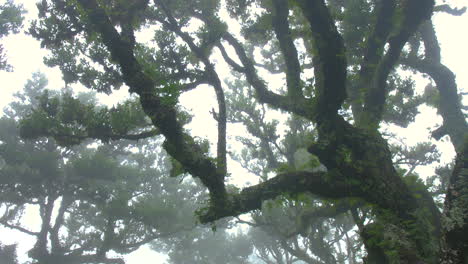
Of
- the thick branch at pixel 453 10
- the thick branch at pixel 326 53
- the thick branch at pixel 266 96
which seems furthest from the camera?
the thick branch at pixel 453 10

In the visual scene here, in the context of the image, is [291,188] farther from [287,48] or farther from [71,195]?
[71,195]

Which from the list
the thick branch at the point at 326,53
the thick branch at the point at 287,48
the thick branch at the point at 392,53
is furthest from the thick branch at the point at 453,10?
the thick branch at the point at 326,53

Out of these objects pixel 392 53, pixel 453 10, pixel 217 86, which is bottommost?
pixel 392 53

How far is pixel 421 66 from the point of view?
11547 mm

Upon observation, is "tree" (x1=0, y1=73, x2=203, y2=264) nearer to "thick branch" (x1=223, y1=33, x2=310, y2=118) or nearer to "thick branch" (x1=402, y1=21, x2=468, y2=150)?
"thick branch" (x1=223, y1=33, x2=310, y2=118)

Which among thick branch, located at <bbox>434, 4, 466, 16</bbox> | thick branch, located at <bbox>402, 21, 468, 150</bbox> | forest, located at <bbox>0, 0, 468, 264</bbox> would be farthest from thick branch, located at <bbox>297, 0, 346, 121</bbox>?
thick branch, located at <bbox>434, 4, 466, 16</bbox>

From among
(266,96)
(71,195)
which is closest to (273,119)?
(266,96)

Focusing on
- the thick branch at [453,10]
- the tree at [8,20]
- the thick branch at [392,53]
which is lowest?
the thick branch at [392,53]

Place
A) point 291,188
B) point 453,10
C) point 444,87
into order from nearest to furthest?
1. point 291,188
2. point 444,87
3. point 453,10

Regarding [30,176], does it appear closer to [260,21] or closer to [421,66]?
[260,21]

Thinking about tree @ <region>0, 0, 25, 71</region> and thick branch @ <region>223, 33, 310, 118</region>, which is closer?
thick branch @ <region>223, 33, 310, 118</region>

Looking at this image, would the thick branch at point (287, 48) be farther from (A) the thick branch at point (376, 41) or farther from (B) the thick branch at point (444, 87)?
(B) the thick branch at point (444, 87)

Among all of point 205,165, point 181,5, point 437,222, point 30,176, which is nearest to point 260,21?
point 181,5

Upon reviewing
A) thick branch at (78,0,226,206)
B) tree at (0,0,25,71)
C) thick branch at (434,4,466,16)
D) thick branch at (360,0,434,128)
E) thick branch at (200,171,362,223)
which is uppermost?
tree at (0,0,25,71)
